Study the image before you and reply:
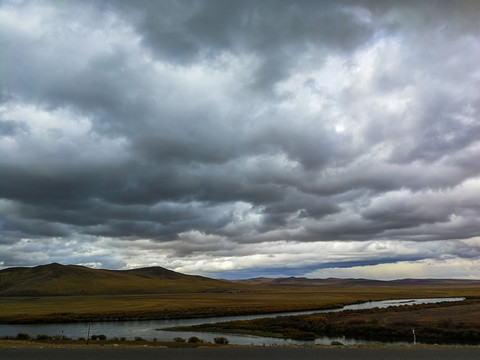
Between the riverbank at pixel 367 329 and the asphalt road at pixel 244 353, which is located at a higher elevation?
the asphalt road at pixel 244 353

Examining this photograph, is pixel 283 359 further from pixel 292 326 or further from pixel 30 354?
pixel 292 326

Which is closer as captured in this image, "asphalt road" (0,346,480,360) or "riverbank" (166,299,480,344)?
"asphalt road" (0,346,480,360)

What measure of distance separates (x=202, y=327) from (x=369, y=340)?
27.5m

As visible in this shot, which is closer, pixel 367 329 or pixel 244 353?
pixel 244 353

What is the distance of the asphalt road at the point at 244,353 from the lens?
27.3 metres

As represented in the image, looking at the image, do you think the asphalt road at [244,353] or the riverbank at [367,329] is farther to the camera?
the riverbank at [367,329]

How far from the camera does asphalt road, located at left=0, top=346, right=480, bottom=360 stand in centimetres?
2734

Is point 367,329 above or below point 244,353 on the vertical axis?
below

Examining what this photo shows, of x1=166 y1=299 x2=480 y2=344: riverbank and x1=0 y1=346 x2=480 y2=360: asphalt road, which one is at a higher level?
x1=0 y1=346 x2=480 y2=360: asphalt road

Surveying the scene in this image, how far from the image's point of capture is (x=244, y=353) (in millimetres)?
30641

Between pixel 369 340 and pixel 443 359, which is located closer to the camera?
pixel 443 359

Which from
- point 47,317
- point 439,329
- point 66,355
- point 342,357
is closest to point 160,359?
point 66,355

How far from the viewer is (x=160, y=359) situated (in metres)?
27.0

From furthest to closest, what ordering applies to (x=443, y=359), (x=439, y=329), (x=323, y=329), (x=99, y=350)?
1. (x=323, y=329)
2. (x=439, y=329)
3. (x=99, y=350)
4. (x=443, y=359)
